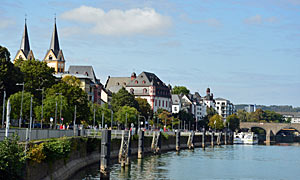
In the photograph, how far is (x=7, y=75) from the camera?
3871 inches

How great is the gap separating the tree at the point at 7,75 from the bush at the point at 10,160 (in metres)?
66.4

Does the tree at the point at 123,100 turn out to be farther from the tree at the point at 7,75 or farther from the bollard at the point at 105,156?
the bollard at the point at 105,156

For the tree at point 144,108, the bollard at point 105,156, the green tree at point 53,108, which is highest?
the tree at point 144,108

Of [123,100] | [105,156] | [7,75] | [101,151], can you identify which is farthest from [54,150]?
[123,100]

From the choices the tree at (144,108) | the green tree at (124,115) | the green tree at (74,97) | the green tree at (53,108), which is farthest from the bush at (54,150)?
the tree at (144,108)

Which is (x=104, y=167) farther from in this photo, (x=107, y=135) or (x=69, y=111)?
(x=69, y=111)

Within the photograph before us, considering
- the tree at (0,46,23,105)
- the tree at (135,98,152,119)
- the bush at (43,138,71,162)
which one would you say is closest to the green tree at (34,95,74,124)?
the tree at (0,46,23,105)

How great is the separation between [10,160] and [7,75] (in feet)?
230

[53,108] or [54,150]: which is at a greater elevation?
[53,108]

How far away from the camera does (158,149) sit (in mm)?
Result: 97812

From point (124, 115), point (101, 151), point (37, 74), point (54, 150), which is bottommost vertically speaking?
point (101, 151)

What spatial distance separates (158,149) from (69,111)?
1801 centimetres

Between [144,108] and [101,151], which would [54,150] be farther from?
[144,108]

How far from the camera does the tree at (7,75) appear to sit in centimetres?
9706
